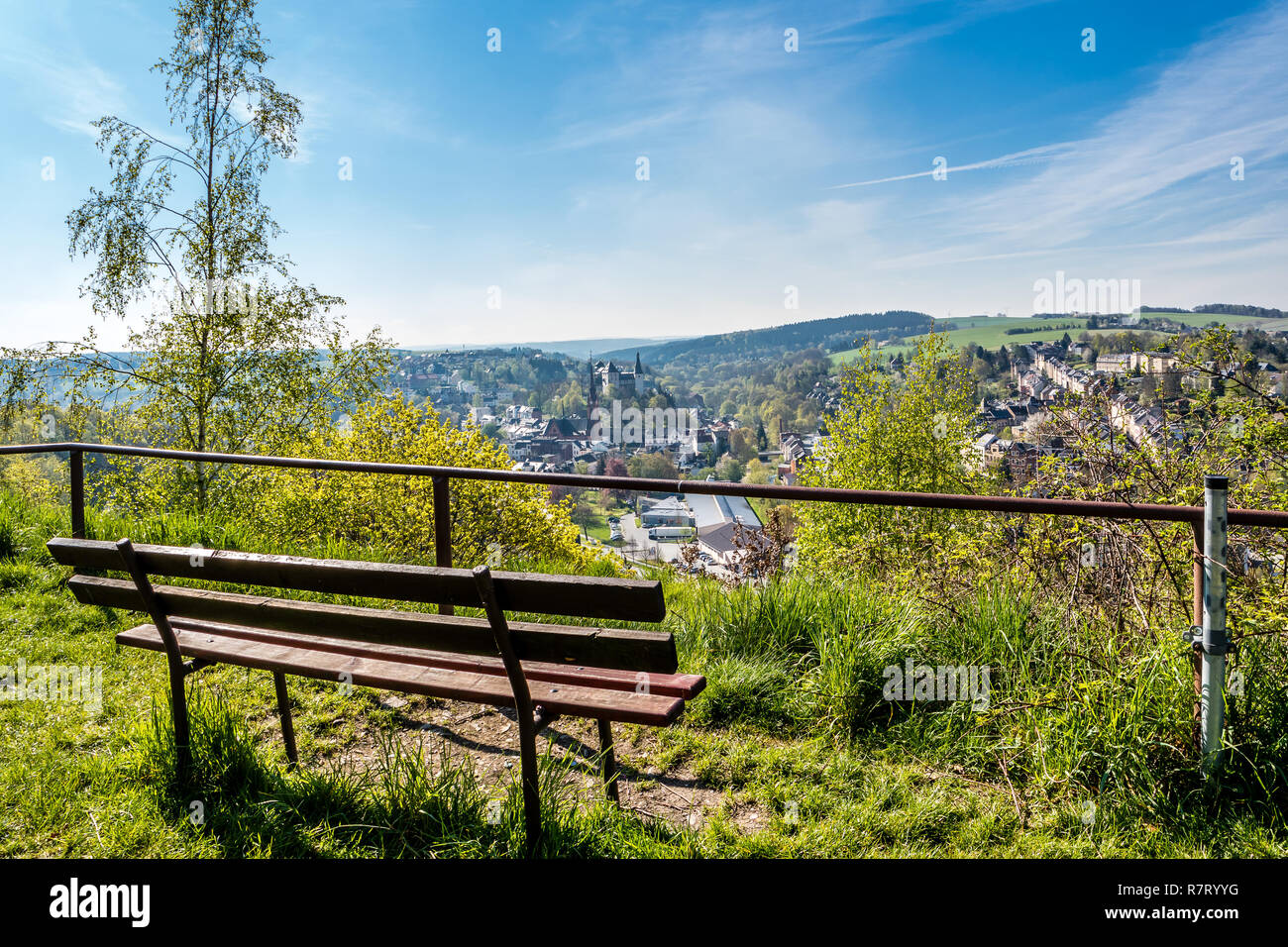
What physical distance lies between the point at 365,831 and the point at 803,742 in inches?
59.6

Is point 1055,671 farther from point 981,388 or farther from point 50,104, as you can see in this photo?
point 50,104

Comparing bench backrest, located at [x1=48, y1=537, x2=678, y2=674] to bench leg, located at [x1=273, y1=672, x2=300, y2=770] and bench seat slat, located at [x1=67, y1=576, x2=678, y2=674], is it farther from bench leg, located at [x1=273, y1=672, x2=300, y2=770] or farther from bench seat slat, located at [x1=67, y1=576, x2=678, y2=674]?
bench leg, located at [x1=273, y1=672, x2=300, y2=770]

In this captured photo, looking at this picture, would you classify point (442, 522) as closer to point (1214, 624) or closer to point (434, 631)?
point (434, 631)

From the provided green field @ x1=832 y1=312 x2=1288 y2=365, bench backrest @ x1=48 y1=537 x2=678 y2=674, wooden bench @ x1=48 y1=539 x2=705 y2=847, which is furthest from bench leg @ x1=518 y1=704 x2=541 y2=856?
green field @ x1=832 y1=312 x2=1288 y2=365

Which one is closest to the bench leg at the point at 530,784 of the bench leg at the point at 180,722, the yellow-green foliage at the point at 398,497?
the bench leg at the point at 180,722

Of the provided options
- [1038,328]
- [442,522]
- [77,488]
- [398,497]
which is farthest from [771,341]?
[442,522]

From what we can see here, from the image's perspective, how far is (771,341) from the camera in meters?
71.7

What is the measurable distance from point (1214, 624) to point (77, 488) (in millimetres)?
5860

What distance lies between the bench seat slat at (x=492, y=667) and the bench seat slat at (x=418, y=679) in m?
0.02

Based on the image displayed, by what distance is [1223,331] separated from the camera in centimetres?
399

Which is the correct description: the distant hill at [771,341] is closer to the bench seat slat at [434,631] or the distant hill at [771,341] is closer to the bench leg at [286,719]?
the bench leg at [286,719]

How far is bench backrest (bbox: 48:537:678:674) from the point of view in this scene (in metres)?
1.88

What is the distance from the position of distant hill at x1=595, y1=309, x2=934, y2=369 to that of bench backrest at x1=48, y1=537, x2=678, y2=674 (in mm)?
51042
